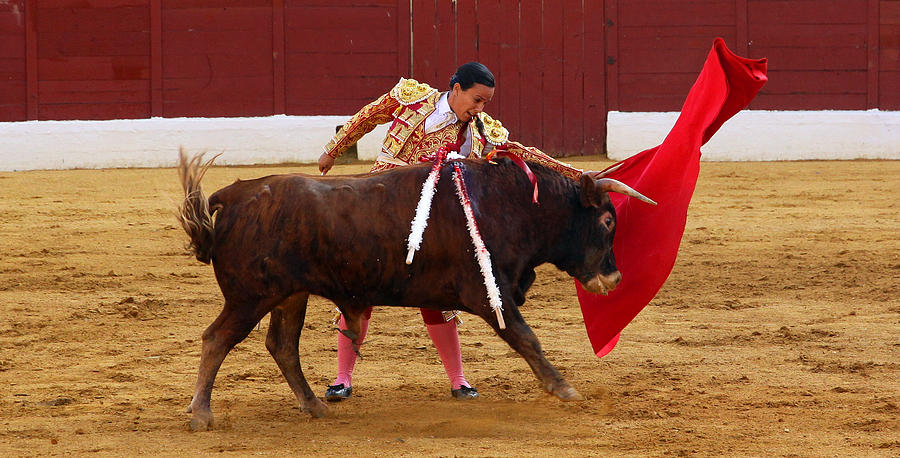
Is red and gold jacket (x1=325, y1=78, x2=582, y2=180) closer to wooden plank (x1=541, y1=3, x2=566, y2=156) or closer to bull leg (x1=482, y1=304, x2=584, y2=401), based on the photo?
bull leg (x1=482, y1=304, x2=584, y2=401)

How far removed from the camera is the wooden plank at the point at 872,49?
35.9ft

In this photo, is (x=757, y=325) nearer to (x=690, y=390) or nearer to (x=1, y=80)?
(x=690, y=390)

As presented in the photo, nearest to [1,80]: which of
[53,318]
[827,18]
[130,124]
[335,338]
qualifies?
[130,124]

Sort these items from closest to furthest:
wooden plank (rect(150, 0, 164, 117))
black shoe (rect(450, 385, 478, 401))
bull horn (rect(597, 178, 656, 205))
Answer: bull horn (rect(597, 178, 656, 205)) < black shoe (rect(450, 385, 478, 401)) < wooden plank (rect(150, 0, 164, 117))

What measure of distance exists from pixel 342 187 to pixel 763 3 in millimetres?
8303

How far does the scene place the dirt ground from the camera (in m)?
3.47

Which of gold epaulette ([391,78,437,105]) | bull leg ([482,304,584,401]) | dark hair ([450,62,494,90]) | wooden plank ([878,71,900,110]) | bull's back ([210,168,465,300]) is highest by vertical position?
wooden plank ([878,71,900,110])

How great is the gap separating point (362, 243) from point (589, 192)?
0.78m

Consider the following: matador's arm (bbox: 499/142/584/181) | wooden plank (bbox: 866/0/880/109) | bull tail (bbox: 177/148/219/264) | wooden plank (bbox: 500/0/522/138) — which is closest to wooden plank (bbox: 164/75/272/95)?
wooden plank (bbox: 500/0/522/138)

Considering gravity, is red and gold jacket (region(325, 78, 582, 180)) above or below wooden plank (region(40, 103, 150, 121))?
below

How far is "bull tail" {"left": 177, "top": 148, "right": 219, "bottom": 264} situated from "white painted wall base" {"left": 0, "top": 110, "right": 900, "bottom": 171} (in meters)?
6.95

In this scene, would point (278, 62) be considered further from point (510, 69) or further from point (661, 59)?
point (661, 59)

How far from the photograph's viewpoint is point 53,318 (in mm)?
5383

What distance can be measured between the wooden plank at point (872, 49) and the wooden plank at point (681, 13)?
51.5 inches
